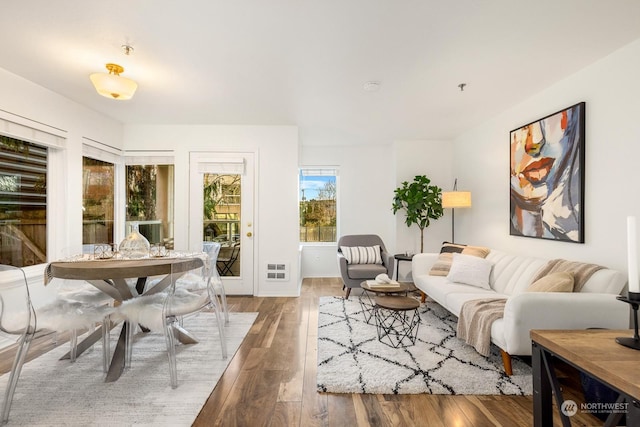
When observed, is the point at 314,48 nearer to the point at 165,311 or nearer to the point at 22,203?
the point at 165,311

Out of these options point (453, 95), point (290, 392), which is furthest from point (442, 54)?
point (290, 392)

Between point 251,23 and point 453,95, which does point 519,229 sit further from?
point 251,23

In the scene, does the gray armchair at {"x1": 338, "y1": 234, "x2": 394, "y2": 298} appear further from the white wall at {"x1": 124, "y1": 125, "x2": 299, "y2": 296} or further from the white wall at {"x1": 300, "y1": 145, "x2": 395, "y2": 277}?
the white wall at {"x1": 300, "y1": 145, "x2": 395, "y2": 277}

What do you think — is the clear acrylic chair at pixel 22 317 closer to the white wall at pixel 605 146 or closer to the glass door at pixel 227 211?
the glass door at pixel 227 211

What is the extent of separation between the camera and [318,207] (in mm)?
5996

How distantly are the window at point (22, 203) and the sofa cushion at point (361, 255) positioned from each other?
12.2ft

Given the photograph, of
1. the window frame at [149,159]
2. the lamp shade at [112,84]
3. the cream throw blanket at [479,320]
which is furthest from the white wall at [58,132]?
the cream throw blanket at [479,320]

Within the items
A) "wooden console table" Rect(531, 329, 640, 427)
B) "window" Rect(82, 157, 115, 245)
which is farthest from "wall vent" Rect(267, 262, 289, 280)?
"wooden console table" Rect(531, 329, 640, 427)

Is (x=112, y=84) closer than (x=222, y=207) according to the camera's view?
Yes

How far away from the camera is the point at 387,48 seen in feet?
7.89

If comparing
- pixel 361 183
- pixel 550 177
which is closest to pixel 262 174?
pixel 361 183

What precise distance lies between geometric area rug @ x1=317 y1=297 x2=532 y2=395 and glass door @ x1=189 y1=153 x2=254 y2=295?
1.87 meters

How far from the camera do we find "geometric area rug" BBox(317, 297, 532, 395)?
2141 mm

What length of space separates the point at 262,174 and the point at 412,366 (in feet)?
10.5
